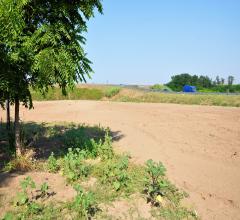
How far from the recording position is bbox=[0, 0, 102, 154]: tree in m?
8.39

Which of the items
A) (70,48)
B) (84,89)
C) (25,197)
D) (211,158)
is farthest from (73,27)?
(84,89)

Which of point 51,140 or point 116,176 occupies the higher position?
point 51,140

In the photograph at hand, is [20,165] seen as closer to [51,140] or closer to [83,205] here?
[83,205]

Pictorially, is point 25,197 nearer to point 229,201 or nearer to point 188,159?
point 229,201

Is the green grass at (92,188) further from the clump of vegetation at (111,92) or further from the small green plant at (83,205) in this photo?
the clump of vegetation at (111,92)

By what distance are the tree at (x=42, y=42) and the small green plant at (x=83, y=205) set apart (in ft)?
10.2

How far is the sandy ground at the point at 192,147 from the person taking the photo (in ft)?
26.8

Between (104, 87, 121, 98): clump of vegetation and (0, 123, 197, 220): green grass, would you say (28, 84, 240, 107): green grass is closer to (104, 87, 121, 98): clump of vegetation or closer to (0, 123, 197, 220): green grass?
(104, 87, 121, 98): clump of vegetation

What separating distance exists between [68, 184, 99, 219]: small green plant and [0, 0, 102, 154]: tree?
10.2ft

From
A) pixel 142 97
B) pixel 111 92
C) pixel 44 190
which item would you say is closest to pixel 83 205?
pixel 44 190

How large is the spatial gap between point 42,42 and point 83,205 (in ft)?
13.6

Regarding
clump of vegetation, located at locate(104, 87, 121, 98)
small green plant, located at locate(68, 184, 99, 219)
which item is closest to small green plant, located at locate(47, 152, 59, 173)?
small green plant, located at locate(68, 184, 99, 219)

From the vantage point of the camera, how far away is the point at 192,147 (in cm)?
1266

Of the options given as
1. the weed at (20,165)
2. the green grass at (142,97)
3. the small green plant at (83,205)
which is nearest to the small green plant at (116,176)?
the small green plant at (83,205)
